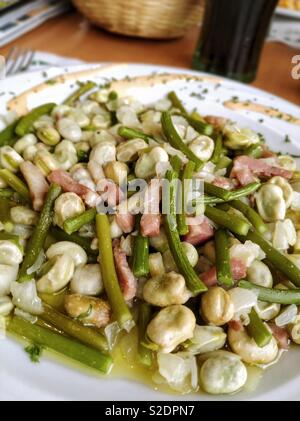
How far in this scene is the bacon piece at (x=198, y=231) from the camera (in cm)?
184

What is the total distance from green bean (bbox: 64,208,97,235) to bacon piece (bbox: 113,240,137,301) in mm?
168

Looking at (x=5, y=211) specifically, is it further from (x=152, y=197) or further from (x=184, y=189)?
(x=184, y=189)

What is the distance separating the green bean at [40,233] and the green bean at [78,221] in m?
0.10

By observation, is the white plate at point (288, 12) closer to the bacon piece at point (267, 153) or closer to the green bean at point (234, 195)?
the bacon piece at point (267, 153)

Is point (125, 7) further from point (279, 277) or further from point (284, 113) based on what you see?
point (279, 277)

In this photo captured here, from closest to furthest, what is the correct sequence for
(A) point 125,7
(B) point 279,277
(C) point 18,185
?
(B) point 279,277
(C) point 18,185
(A) point 125,7

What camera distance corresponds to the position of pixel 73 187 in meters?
1.95

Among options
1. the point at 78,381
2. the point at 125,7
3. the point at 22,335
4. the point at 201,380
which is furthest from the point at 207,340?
the point at 125,7

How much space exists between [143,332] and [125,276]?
0.21 meters

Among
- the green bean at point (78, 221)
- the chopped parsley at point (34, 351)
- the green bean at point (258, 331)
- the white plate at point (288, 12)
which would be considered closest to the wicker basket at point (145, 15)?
the white plate at point (288, 12)

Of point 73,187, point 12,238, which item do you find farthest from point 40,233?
point 73,187

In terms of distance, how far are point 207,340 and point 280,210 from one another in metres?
0.63

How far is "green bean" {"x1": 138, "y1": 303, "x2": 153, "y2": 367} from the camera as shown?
5.16 feet

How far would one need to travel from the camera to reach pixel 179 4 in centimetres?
355
